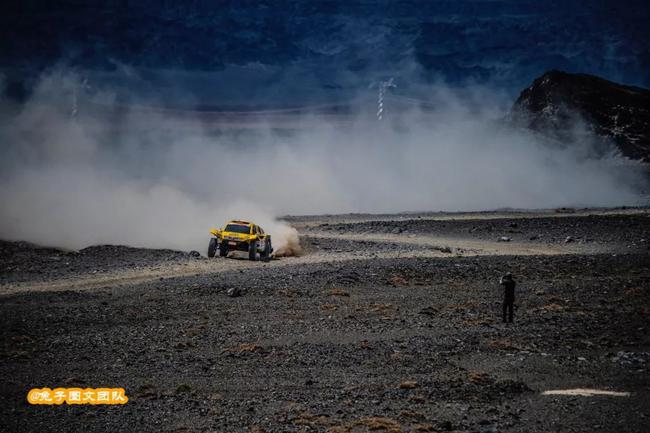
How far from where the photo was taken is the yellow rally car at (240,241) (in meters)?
27.2

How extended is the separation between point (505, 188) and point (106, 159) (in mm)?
40846

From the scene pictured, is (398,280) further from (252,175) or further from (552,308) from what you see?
(252,175)

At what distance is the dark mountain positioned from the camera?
72.6 metres

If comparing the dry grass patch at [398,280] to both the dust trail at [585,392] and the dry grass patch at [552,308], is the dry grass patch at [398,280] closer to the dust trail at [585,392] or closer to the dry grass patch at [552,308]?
the dry grass patch at [552,308]

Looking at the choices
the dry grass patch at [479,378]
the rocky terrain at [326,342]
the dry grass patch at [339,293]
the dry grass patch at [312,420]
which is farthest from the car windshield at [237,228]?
the dry grass patch at [312,420]

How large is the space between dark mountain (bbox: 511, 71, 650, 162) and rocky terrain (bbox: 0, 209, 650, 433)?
52380 mm

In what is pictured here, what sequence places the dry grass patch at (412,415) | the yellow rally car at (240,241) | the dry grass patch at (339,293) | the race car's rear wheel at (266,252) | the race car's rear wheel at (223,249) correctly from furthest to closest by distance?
1. the race car's rear wheel at (266,252)
2. the race car's rear wheel at (223,249)
3. the yellow rally car at (240,241)
4. the dry grass patch at (339,293)
5. the dry grass patch at (412,415)

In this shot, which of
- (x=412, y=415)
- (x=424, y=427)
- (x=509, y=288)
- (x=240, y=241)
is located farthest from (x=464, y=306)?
(x=240, y=241)

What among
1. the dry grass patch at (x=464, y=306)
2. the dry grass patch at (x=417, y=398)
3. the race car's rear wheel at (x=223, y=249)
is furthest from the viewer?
the race car's rear wheel at (x=223, y=249)

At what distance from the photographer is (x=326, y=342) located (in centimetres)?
1450

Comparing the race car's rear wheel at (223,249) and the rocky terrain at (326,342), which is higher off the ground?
the race car's rear wheel at (223,249)

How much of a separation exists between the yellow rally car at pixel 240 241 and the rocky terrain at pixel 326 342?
4.06ft

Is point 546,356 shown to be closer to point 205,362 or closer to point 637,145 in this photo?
point 205,362

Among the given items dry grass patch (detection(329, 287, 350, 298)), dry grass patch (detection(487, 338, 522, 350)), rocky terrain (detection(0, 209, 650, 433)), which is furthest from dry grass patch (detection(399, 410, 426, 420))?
dry grass patch (detection(329, 287, 350, 298))
